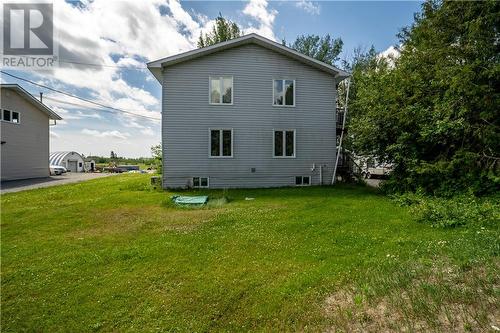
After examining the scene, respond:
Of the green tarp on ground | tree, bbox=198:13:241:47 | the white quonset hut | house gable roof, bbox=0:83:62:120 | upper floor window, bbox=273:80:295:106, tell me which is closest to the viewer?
the green tarp on ground

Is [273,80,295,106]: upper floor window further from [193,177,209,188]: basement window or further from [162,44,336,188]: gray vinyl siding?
[193,177,209,188]: basement window

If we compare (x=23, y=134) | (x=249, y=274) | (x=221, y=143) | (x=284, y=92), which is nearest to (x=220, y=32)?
(x=284, y=92)

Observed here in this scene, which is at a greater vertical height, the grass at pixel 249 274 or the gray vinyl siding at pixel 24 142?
the gray vinyl siding at pixel 24 142

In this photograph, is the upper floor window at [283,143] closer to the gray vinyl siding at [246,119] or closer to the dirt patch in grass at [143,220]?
the gray vinyl siding at [246,119]

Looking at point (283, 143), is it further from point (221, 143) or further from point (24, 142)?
point (24, 142)

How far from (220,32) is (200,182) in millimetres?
17031

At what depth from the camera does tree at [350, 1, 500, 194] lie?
812 cm

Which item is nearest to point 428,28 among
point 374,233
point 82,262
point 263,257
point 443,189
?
point 443,189

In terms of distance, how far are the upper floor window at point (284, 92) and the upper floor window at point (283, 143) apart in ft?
4.91

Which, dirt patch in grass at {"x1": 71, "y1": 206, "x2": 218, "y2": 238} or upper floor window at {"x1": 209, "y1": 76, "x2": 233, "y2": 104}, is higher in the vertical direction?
upper floor window at {"x1": 209, "y1": 76, "x2": 233, "y2": 104}

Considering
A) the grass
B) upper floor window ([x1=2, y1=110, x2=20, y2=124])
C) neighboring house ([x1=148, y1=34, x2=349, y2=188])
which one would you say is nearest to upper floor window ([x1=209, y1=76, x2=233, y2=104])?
neighboring house ([x1=148, y1=34, x2=349, y2=188])

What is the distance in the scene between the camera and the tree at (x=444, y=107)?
8117mm

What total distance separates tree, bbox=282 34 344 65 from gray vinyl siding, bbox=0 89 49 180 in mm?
23664

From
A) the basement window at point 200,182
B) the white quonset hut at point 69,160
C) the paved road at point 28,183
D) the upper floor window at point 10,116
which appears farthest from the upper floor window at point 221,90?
the white quonset hut at point 69,160
